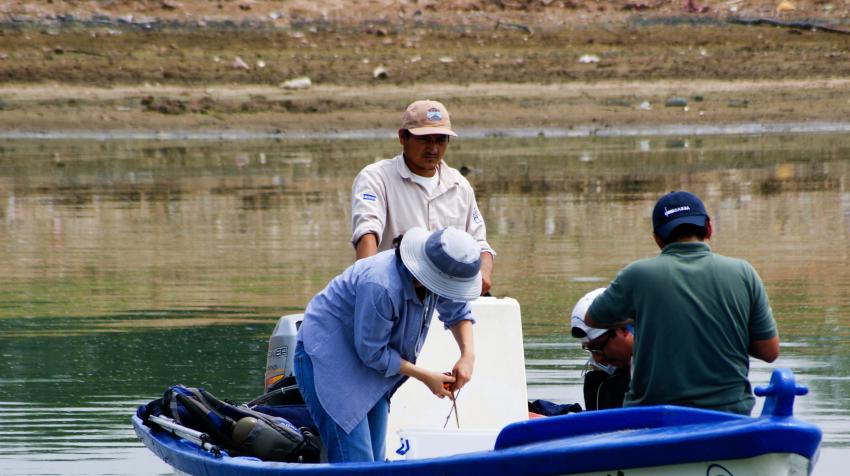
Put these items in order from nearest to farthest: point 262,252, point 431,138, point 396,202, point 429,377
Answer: point 429,377, point 431,138, point 396,202, point 262,252

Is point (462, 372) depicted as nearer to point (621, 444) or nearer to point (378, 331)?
point (378, 331)

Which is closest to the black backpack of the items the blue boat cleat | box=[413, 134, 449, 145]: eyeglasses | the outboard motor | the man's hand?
the outboard motor

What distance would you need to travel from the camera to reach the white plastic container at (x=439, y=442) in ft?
24.8

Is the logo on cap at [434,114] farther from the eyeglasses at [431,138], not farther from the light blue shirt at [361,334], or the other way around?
the light blue shirt at [361,334]

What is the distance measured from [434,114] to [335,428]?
1813 mm

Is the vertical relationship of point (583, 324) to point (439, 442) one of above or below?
above

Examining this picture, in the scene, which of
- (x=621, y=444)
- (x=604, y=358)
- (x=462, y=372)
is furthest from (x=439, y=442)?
(x=621, y=444)

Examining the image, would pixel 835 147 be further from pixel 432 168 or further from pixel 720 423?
pixel 720 423

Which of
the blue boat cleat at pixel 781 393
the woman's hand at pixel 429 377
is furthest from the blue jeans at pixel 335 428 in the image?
the blue boat cleat at pixel 781 393

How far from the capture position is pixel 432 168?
313 inches

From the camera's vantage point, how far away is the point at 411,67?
114 feet

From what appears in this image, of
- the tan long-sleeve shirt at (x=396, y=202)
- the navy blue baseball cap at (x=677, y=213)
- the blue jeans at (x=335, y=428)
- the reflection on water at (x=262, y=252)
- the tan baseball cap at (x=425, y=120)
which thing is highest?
the tan baseball cap at (x=425, y=120)

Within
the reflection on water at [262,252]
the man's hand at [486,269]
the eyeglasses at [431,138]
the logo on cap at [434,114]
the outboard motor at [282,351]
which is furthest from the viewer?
the reflection on water at [262,252]

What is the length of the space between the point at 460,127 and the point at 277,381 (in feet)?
74.3
